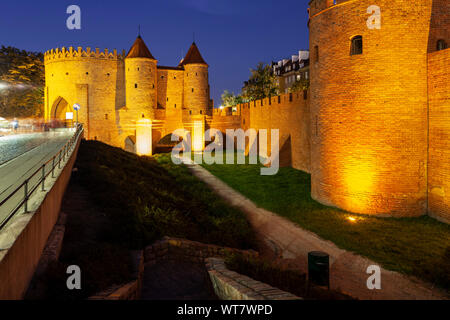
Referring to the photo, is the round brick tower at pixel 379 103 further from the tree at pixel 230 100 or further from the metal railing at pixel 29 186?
the tree at pixel 230 100

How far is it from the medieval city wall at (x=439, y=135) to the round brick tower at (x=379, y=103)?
0.24 metres

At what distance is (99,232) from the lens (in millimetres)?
9070

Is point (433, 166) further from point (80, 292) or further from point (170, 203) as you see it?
point (80, 292)

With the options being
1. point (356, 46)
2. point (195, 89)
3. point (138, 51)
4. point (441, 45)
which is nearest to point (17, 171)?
point (356, 46)

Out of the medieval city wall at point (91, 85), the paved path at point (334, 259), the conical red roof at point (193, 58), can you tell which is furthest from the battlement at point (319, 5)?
the medieval city wall at point (91, 85)

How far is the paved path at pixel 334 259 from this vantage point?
27.2 feet

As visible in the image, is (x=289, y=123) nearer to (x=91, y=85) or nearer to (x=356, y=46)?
(x=356, y=46)

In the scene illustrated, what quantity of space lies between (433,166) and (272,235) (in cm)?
630

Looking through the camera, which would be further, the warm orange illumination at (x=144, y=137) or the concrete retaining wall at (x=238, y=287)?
the warm orange illumination at (x=144, y=137)

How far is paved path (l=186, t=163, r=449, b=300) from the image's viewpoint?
8305 mm

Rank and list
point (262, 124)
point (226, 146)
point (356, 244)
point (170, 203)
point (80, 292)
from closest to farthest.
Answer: point (80, 292)
point (356, 244)
point (170, 203)
point (262, 124)
point (226, 146)
